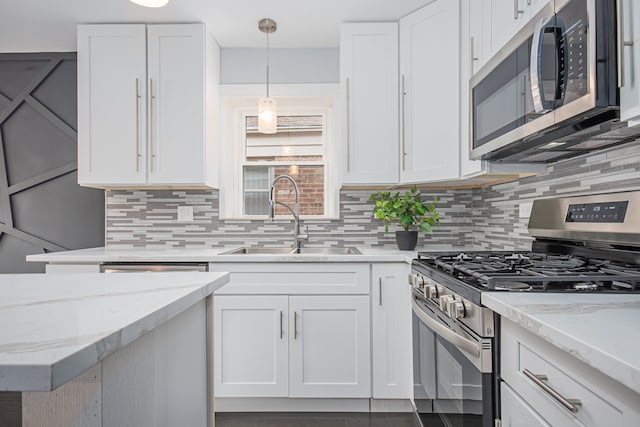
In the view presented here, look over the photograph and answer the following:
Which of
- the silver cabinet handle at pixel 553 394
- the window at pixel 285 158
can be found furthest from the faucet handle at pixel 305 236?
the silver cabinet handle at pixel 553 394

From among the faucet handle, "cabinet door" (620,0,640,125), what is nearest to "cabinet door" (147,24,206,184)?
the faucet handle

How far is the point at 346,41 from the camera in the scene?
2.61m

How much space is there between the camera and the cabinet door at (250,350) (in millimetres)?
2283

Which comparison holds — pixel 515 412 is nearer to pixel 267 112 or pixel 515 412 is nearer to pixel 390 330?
pixel 390 330

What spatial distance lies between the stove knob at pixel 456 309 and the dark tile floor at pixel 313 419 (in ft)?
4.03

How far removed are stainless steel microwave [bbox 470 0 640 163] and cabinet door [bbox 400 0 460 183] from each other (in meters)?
0.51

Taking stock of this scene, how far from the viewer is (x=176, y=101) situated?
2.61 metres

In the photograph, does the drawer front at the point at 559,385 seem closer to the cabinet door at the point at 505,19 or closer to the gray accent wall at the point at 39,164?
the cabinet door at the point at 505,19

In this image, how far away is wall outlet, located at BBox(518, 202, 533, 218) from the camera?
6.90 ft

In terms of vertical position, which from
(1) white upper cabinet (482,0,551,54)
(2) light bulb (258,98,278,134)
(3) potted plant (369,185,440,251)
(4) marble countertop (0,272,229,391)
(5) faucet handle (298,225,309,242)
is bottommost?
(4) marble countertop (0,272,229,391)

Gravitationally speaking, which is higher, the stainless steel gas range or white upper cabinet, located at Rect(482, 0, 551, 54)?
white upper cabinet, located at Rect(482, 0, 551, 54)

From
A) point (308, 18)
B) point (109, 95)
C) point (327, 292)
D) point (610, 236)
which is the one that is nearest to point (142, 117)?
point (109, 95)

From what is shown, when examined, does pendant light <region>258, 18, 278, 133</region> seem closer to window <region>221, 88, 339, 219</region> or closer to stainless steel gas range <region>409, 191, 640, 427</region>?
window <region>221, 88, 339, 219</region>

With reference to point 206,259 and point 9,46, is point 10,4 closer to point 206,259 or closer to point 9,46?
point 9,46
